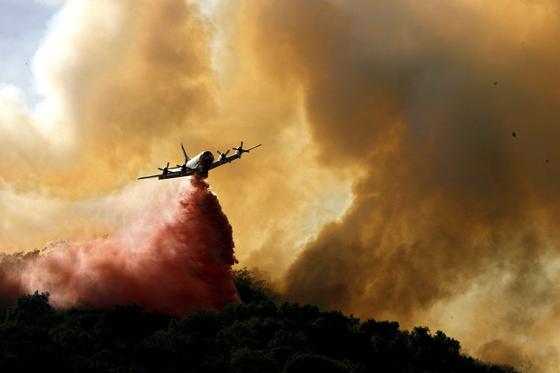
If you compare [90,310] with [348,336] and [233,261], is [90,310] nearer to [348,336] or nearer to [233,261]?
[233,261]

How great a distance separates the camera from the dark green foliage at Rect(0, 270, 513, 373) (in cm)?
14062

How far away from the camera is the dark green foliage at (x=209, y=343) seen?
141 m

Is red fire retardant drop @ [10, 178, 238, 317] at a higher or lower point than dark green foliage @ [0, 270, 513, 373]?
higher

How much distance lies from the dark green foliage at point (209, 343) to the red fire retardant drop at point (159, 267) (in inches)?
208

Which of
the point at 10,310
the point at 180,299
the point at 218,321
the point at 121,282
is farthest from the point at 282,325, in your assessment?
the point at 10,310

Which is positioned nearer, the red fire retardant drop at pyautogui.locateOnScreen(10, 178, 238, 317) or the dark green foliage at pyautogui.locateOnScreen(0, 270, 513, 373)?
the dark green foliage at pyautogui.locateOnScreen(0, 270, 513, 373)

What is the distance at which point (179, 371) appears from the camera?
14388 cm

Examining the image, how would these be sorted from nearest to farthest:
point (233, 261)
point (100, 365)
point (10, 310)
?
point (100, 365), point (233, 261), point (10, 310)

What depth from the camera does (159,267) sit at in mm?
186875

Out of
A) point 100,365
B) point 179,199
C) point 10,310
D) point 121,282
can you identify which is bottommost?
point 100,365

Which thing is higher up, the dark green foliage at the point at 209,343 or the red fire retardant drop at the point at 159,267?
the red fire retardant drop at the point at 159,267

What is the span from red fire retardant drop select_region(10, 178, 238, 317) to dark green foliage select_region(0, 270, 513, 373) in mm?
5290

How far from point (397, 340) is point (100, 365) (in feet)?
269

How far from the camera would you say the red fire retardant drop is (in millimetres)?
177500
